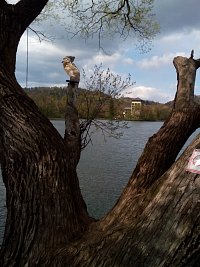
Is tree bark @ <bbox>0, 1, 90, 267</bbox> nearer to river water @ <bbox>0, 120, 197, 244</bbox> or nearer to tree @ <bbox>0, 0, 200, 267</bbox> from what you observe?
tree @ <bbox>0, 0, 200, 267</bbox>

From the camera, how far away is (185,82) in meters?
3.64

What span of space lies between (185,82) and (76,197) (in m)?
1.49

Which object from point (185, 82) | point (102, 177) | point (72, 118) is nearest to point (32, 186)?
point (72, 118)

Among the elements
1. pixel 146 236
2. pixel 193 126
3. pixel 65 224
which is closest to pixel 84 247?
pixel 65 224

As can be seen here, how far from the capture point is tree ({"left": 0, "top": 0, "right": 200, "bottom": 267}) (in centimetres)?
242

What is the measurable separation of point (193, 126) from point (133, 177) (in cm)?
74

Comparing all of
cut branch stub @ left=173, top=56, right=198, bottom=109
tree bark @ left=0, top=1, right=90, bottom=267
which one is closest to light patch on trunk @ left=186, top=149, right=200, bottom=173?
cut branch stub @ left=173, top=56, right=198, bottom=109

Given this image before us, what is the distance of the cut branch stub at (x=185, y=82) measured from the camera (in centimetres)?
361

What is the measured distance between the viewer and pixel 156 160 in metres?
3.49

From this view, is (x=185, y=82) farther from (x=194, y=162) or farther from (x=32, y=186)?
(x=32, y=186)

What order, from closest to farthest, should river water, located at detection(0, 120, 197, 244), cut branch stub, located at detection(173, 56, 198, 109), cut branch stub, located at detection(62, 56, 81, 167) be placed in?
cut branch stub, located at detection(173, 56, 198, 109), cut branch stub, located at detection(62, 56, 81, 167), river water, located at detection(0, 120, 197, 244)

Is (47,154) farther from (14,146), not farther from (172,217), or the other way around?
(172,217)

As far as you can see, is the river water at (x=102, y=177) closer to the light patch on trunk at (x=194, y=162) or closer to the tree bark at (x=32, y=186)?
the tree bark at (x=32, y=186)

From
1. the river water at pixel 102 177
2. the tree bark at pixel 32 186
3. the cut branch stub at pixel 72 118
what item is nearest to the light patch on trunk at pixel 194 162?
the tree bark at pixel 32 186
